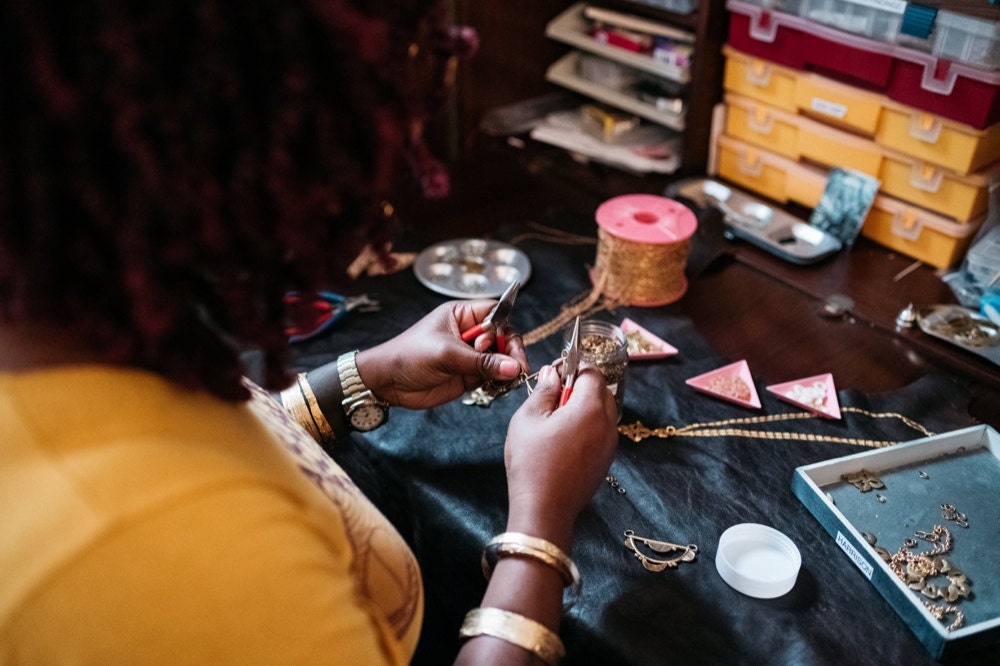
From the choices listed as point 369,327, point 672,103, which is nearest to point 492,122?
point 672,103

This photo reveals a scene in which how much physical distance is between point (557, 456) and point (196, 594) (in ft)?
1.24

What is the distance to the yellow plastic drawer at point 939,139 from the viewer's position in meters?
1.27

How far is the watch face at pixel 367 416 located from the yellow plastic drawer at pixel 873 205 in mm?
1011

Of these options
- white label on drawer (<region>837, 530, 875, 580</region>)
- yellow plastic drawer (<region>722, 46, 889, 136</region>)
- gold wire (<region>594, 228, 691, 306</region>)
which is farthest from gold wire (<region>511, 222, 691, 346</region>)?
white label on drawer (<region>837, 530, 875, 580</region>)

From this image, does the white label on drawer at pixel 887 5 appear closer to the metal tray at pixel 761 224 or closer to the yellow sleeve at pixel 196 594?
the metal tray at pixel 761 224

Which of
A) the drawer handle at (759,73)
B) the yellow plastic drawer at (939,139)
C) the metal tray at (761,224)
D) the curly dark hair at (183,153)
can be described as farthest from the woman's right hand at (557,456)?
the drawer handle at (759,73)

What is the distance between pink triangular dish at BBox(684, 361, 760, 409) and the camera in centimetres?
108

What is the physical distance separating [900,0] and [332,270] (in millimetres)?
1163

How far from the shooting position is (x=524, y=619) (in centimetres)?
69

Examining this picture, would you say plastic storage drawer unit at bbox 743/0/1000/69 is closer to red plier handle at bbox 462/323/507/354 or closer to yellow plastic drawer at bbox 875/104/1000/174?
yellow plastic drawer at bbox 875/104/1000/174

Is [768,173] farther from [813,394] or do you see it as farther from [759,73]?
[813,394]

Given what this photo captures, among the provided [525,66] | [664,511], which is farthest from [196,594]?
[525,66]

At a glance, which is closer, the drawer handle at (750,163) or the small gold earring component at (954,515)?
the small gold earring component at (954,515)

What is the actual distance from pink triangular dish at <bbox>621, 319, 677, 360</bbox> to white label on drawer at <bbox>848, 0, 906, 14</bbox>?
69 centimetres
